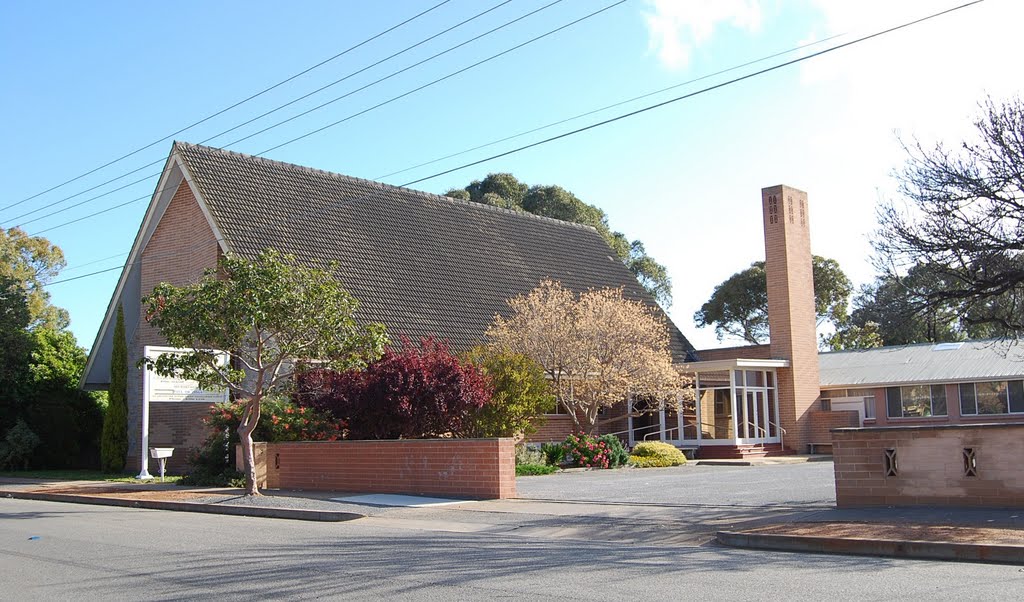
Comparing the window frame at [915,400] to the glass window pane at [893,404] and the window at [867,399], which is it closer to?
the glass window pane at [893,404]

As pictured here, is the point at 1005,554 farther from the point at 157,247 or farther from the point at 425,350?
the point at 157,247

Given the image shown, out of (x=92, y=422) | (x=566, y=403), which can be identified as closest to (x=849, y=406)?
(x=566, y=403)

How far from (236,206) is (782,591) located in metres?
23.6

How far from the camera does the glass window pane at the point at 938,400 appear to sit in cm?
3647

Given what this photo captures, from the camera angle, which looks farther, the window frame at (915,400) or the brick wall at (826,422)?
the window frame at (915,400)

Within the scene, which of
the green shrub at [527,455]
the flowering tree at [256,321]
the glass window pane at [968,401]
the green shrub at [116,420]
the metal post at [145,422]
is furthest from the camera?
the glass window pane at [968,401]

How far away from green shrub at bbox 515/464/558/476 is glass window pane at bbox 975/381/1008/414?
1970cm

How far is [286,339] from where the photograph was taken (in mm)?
18547

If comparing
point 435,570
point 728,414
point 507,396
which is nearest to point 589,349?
point 507,396

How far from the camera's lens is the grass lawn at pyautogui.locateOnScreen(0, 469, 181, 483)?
977 inches

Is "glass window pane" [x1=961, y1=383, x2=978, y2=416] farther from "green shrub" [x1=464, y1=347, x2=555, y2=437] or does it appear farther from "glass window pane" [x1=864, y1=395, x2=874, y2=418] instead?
"green shrub" [x1=464, y1=347, x2=555, y2=437]

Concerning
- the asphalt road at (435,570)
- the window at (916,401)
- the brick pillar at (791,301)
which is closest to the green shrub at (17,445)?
the asphalt road at (435,570)

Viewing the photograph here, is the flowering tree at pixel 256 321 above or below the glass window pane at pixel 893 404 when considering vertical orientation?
above

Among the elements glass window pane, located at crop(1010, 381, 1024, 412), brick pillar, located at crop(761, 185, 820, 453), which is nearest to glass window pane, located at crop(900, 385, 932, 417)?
glass window pane, located at crop(1010, 381, 1024, 412)
